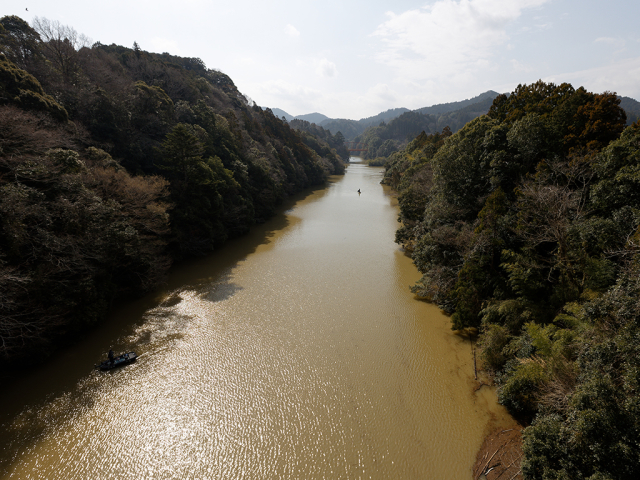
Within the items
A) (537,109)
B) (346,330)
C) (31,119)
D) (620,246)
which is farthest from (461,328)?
(31,119)

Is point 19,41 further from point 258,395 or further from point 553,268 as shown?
point 553,268

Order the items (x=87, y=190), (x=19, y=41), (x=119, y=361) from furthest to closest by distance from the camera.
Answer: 1. (x=19, y=41)
2. (x=87, y=190)
3. (x=119, y=361)

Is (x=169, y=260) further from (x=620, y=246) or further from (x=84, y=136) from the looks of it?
(x=620, y=246)

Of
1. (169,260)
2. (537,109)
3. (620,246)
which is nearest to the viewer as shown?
(620,246)

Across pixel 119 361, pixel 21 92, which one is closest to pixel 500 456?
pixel 119 361

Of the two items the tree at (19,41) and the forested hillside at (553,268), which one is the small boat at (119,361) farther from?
the tree at (19,41)

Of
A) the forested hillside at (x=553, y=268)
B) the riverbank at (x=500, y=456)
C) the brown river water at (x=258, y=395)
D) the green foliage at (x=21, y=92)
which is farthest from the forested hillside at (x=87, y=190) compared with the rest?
the forested hillside at (x=553, y=268)
